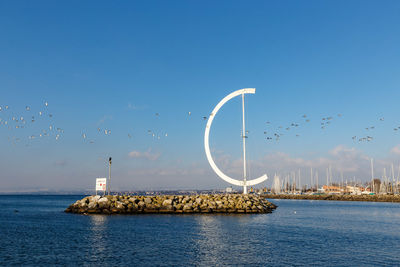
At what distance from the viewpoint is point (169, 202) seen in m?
54.5

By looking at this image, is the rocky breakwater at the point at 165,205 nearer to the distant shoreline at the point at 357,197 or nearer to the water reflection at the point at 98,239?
the water reflection at the point at 98,239

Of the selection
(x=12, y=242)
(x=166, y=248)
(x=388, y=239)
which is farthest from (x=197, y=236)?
(x=388, y=239)

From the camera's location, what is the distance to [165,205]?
53.6m

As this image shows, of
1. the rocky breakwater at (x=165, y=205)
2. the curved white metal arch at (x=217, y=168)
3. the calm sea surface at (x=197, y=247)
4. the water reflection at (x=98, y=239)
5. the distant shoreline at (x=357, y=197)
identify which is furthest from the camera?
the distant shoreline at (x=357, y=197)

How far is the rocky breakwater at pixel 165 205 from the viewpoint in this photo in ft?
173

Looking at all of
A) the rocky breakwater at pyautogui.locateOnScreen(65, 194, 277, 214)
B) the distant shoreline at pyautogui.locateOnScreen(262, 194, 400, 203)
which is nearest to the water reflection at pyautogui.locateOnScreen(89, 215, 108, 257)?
the rocky breakwater at pyautogui.locateOnScreen(65, 194, 277, 214)

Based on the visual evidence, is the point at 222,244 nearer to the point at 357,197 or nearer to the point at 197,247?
the point at 197,247

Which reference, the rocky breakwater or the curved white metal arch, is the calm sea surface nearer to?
the rocky breakwater

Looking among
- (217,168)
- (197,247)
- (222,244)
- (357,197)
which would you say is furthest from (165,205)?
(357,197)

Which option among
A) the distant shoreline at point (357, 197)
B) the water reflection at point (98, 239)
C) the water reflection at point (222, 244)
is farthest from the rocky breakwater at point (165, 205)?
the distant shoreline at point (357, 197)

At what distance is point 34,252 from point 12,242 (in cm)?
577

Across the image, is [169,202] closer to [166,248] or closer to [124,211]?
[124,211]

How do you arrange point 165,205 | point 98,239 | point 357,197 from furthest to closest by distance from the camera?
1. point 357,197
2. point 165,205
3. point 98,239

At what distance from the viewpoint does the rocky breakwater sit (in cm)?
5272
